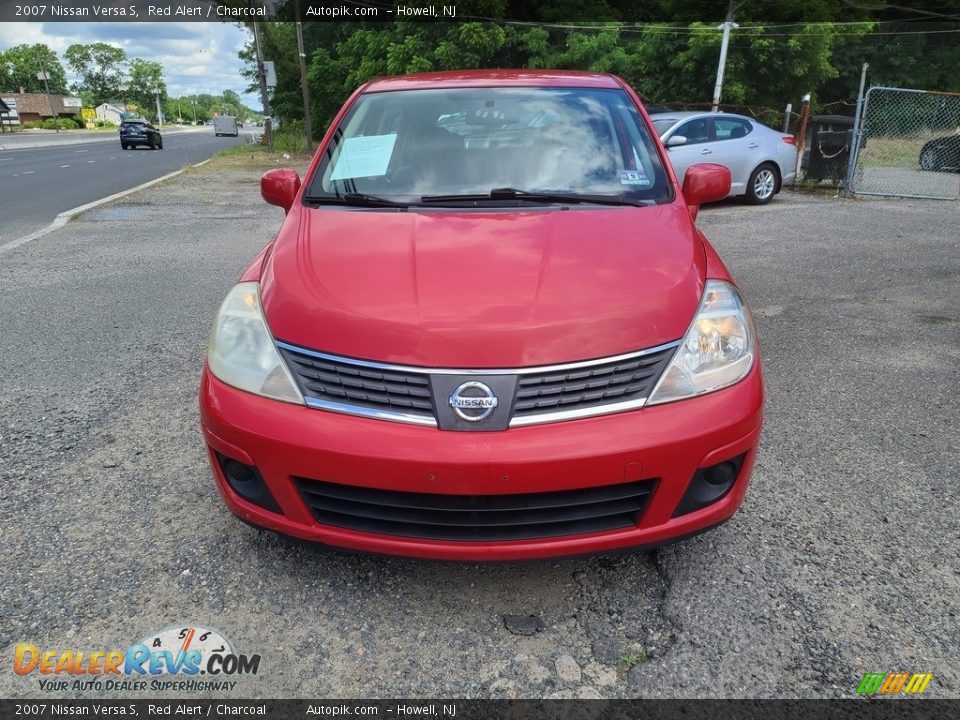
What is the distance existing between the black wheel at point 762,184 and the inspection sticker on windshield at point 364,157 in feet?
30.3

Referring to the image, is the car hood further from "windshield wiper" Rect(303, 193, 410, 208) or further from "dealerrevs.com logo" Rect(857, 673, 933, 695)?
"dealerrevs.com logo" Rect(857, 673, 933, 695)

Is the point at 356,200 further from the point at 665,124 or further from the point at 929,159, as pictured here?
the point at 929,159

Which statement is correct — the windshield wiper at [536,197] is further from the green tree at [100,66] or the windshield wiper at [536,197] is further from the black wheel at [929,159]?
the green tree at [100,66]

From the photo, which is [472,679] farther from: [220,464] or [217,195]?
[217,195]

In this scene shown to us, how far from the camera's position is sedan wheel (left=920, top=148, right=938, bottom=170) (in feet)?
48.4

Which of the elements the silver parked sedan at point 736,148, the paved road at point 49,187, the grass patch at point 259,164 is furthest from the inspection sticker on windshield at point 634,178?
the grass patch at point 259,164

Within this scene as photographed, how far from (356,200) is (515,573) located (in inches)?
62.4

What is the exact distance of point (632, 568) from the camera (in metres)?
2.25

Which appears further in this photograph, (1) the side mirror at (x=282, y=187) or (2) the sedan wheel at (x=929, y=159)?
(2) the sedan wheel at (x=929, y=159)

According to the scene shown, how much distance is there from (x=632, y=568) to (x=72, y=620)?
1.74 metres

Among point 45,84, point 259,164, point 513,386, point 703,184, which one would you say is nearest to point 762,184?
point 703,184

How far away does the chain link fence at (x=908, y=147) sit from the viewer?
11992 mm

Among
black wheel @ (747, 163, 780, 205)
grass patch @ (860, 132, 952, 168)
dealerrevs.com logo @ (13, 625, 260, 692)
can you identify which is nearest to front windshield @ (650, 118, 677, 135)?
black wheel @ (747, 163, 780, 205)

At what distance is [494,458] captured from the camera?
1.77 metres
